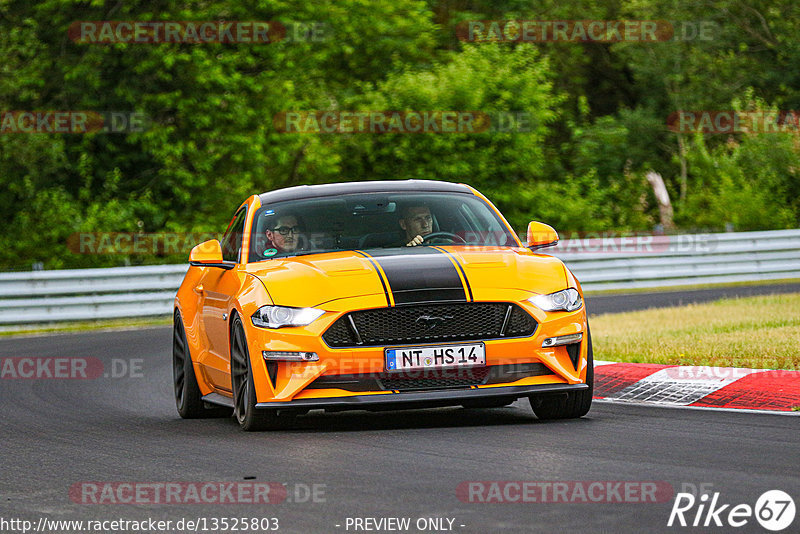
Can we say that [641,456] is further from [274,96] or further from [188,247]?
[274,96]

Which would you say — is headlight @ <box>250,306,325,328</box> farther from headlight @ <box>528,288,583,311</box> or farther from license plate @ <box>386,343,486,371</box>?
headlight @ <box>528,288,583,311</box>

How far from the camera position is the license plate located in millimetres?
8000

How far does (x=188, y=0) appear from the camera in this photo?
33.5 metres

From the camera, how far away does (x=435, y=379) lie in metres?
8.09

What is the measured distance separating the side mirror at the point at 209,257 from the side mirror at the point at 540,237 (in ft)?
6.48

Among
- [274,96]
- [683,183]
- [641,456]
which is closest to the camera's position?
[641,456]

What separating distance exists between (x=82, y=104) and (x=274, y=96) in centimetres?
489

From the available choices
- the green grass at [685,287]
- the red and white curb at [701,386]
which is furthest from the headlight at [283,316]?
the green grass at [685,287]

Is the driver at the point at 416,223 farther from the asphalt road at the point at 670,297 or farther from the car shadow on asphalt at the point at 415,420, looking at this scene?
the asphalt road at the point at 670,297

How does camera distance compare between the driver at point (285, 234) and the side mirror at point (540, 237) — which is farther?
the driver at point (285, 234)

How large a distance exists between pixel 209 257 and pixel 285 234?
1.76ft

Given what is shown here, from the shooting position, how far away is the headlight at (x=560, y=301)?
327 inches

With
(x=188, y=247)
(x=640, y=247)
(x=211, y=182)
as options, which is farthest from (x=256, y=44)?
(x=640, y=247)

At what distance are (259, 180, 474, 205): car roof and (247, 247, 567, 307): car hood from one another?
87 cm
